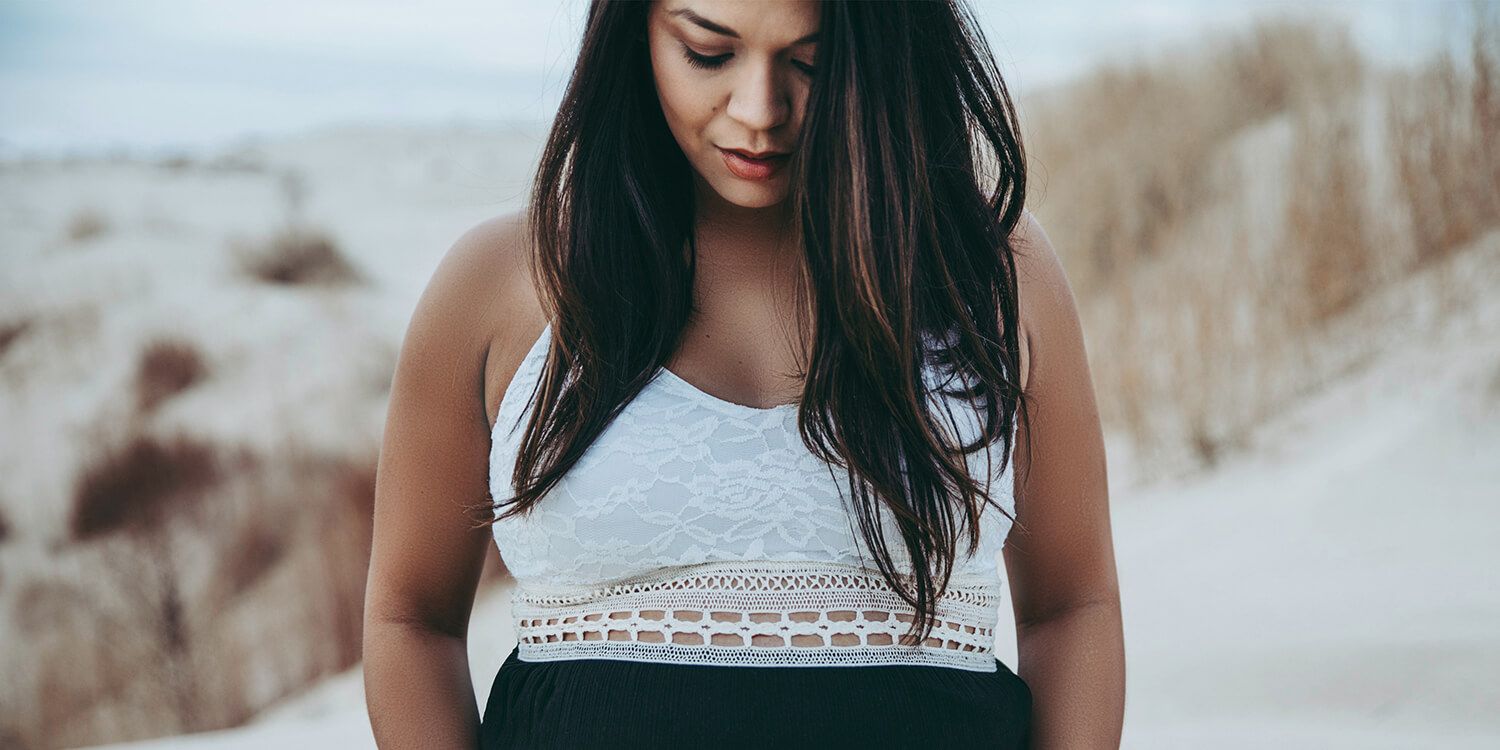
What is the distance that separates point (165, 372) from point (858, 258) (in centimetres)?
640

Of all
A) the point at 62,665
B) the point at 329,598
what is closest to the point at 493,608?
the point at 329,598

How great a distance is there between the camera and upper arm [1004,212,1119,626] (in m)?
1.54

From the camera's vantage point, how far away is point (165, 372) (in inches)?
271

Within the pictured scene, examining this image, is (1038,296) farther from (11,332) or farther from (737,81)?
(11,332)

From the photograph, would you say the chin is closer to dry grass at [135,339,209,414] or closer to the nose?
the nose

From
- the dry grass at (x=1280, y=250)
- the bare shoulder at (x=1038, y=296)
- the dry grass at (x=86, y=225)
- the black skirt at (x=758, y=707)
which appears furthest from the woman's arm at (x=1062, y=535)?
the dry grass at (x=86, y=225)

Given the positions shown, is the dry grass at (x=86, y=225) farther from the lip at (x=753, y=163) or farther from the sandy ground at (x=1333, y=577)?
the lip at (x=753, y=163)

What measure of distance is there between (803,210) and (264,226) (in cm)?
909

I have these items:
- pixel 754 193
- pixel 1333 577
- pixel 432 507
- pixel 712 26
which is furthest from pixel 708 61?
pixel 1333 577

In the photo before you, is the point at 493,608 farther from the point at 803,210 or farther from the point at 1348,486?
the point at 803,210

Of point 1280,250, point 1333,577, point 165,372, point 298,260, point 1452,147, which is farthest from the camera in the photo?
point 298,260

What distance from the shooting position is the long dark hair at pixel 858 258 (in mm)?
1334

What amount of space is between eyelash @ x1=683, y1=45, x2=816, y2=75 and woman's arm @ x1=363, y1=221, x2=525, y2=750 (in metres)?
0.33

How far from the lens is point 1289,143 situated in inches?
314
